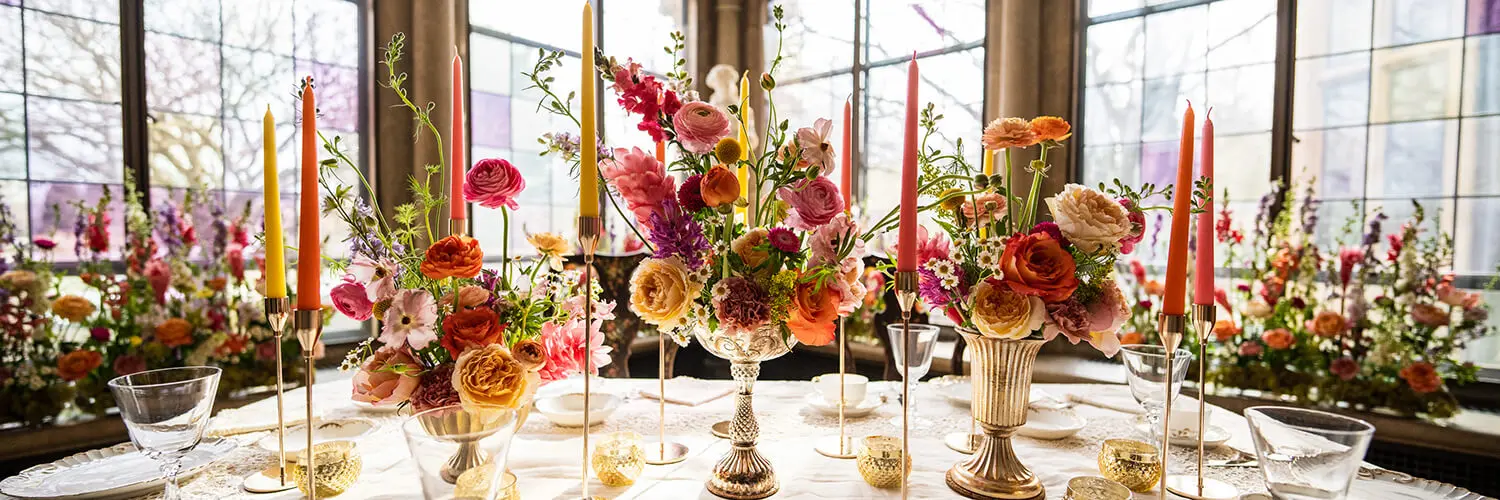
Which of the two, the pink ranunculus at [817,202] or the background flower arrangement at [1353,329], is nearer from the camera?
the pink ranunculus at [817,202]

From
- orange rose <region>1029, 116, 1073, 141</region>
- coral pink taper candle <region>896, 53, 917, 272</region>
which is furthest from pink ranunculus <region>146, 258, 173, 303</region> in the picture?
orange rose <region>1029, 116, 1073, 141</region>

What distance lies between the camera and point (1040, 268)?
2.69 ft

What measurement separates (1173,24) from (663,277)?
320 centimetres

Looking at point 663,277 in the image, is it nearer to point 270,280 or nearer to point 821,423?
point 270,280

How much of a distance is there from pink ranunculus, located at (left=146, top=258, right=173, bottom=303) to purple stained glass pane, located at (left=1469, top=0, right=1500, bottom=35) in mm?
4435

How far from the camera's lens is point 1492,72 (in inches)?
98.4

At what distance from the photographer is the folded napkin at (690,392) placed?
144 cm

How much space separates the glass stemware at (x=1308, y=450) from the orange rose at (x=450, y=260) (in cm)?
89

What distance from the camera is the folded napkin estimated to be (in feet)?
4.74

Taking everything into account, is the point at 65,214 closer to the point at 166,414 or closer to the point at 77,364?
the point at 77,364

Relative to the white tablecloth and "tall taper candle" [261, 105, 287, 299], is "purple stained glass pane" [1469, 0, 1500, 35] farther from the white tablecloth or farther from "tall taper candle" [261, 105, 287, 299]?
"tall taper candle" [261, 105, 287, 299]

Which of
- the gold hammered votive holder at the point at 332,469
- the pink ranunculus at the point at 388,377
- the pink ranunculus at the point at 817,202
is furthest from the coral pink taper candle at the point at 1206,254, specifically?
the gold hammered votive holder at the point at 332,469

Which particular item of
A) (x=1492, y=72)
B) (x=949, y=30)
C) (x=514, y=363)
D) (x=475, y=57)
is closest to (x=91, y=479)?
(x=514, y=363)

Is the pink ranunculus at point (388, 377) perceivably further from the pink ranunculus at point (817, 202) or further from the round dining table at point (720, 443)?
the pink ranunculus at point (817, 202)
